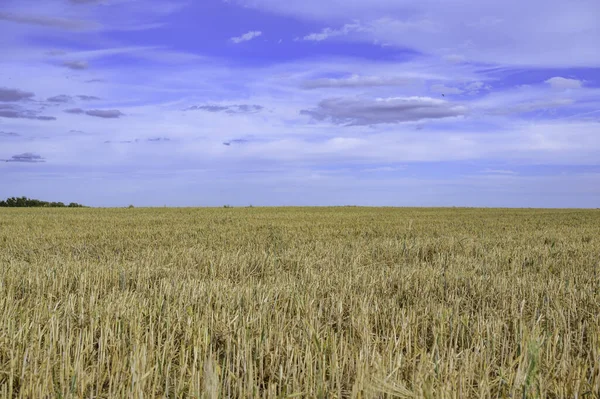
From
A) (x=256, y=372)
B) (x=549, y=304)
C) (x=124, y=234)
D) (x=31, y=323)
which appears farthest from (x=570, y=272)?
(x=124, y=234)

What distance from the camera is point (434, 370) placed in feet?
11.7

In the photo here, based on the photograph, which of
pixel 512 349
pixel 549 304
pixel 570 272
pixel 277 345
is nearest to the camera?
Answer: pixel 277 345

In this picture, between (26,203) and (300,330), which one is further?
(26,203)

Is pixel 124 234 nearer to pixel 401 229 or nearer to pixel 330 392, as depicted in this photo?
pixel 401 229

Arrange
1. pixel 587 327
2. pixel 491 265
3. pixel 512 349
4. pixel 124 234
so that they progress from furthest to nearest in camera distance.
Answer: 1. pixel 124 234
2. pixel 491 265
3. pixel 587 327
4. pixel 512 349

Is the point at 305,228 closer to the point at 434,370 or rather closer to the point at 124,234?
the point at 124,234

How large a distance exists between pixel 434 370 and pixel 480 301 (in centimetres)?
317

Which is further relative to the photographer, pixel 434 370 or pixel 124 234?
pixel 124 234

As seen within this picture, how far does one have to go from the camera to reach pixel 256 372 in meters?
3.75

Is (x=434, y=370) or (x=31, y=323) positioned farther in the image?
(x=31, y=323)

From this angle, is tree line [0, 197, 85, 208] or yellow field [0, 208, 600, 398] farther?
tree line [0, 197, 85, 208]

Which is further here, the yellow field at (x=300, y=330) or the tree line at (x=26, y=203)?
the tree line at (x=26, y=203)

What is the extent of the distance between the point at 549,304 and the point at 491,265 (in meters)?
3.18

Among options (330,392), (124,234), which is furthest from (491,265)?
(124,234)
